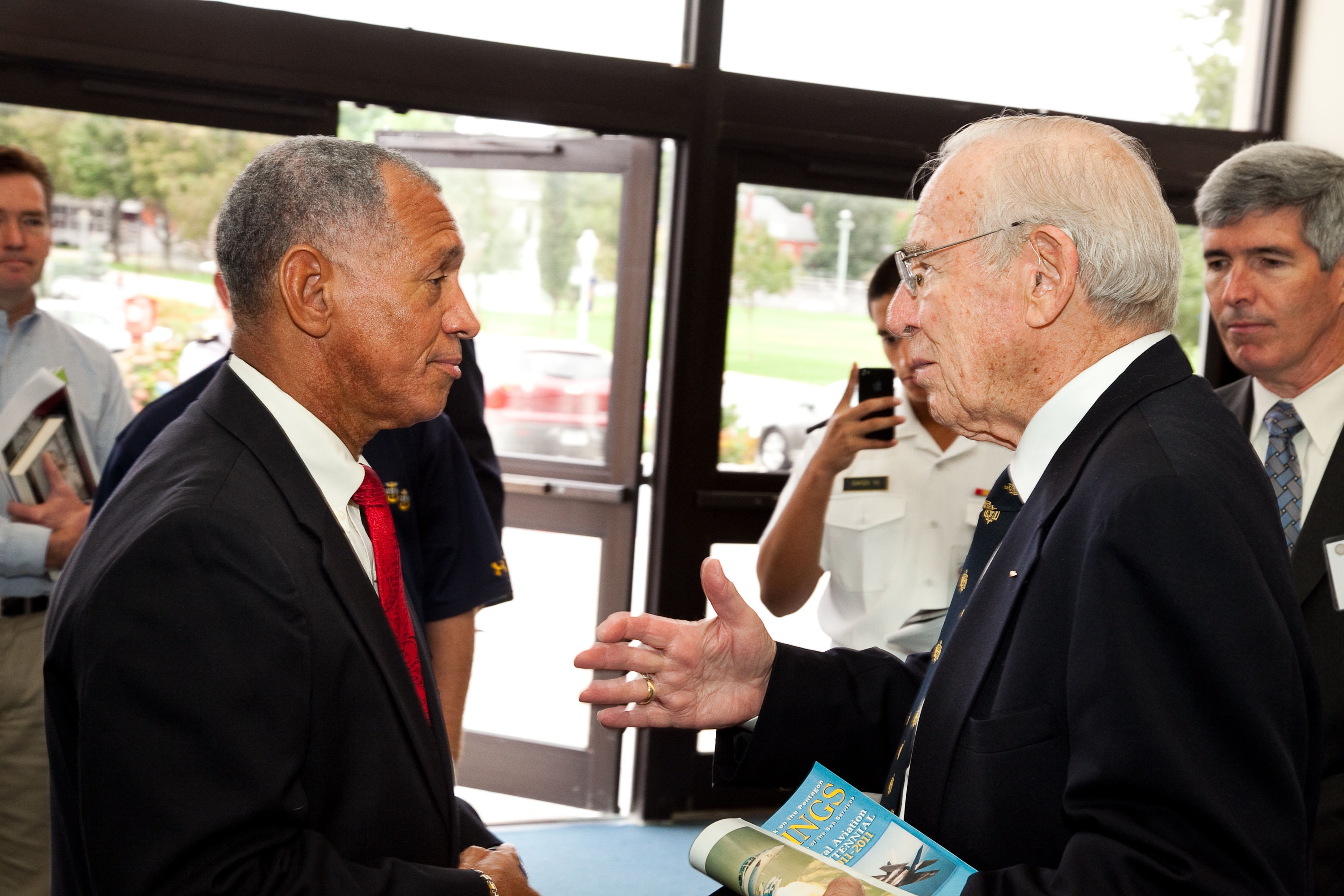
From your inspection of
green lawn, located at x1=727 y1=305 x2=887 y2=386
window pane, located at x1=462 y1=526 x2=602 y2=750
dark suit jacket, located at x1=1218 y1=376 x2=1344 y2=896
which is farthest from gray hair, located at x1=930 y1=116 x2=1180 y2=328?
window pane, located at x1=462 y1=526 x2=602 y2=750

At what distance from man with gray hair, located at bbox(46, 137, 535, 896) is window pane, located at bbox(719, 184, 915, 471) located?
8.72 ft

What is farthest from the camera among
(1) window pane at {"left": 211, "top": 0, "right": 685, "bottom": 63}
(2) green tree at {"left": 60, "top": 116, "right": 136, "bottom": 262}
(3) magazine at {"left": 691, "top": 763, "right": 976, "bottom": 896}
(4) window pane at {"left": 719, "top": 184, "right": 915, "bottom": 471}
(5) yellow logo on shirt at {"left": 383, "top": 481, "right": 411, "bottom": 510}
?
(4) window pane at {"left": 719, "top": 184, "right": 915, "bottom": 471}

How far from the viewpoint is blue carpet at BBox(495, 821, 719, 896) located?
3.65 meters

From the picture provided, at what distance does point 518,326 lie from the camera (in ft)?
13.9

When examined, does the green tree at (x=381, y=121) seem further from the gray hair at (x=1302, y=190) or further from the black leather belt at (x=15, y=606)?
the gray hair at (x=1302, y=190)

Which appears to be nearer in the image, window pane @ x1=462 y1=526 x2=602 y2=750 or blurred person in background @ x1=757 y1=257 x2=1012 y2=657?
blurred person in background @ x1=757 y1=257 x2=1012 y2=657

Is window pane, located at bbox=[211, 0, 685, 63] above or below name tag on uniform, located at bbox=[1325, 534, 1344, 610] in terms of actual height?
above

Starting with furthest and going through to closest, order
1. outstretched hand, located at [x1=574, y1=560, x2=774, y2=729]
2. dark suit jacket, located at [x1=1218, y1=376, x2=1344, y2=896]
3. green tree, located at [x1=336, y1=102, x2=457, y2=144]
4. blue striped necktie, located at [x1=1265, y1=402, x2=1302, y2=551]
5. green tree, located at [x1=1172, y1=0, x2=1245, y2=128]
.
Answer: green tree, located at [x1=1172, y1=0, x2=1245, y2=128] → green tree, located at [x1=336, y1=102, x2=457, y2=144] → blue striped necktie, located at [x1=1265, y1=402, x2=1302, y2=551] → dark suit jacket, located at [x1=1218, y1=376, x2=1344, y2=896] → outstretched hand, located at [x1=574, y1=560, x2=774, y2=729]

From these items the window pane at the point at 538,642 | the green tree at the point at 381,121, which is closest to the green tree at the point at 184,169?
the green tree at the point at 381,121

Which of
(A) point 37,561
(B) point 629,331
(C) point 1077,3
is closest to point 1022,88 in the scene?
(C) point 1077,3

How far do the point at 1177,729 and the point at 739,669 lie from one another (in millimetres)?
715

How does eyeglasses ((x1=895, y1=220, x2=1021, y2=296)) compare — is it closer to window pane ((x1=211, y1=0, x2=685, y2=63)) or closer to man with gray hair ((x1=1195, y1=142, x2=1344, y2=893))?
man with gray hair ((x1=1195, y1=142, x2=1344, y2=893))

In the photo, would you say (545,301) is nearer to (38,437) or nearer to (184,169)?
(184,169)

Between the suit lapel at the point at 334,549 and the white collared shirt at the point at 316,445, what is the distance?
4cm
